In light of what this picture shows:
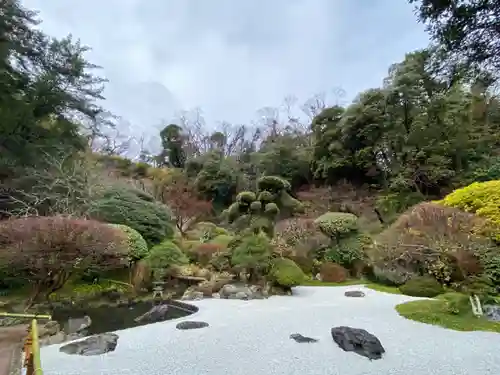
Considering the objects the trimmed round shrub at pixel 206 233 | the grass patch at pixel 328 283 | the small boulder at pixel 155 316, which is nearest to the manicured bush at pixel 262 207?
the grass patch at pixel 328 283

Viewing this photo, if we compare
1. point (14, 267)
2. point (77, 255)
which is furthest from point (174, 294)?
point (14, 267)

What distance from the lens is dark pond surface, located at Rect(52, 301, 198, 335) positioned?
21.4ft

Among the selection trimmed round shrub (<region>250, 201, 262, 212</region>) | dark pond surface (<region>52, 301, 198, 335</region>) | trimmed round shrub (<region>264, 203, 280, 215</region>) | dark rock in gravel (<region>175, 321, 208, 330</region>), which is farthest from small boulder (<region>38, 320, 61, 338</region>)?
trimmed round shrub (<region>264, 203, 280, 215</region>)

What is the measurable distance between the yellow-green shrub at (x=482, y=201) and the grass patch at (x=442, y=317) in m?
1.71

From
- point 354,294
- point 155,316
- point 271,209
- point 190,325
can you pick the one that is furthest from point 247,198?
point 190,325

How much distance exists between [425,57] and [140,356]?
4866mm

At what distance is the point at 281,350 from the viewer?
4.72 m

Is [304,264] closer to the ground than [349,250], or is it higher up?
→ closer to the ground

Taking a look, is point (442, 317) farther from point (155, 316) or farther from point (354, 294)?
point (155, 316)

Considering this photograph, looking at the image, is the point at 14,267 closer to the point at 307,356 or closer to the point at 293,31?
the point at 307,356

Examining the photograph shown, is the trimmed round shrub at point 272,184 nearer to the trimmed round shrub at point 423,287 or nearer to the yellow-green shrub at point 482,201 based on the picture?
the trimmed round shrub at point 423,287

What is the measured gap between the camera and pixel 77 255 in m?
7.09

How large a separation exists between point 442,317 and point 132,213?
9.16m

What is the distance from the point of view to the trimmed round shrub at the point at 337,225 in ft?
38.2
